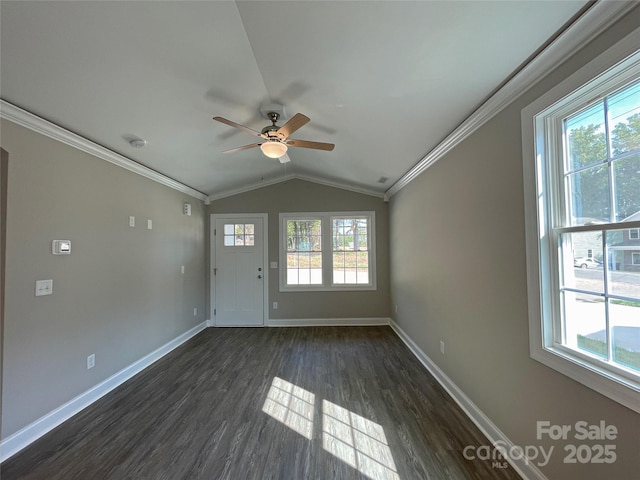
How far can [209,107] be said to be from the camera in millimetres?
2342

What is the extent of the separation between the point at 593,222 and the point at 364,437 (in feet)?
6.58

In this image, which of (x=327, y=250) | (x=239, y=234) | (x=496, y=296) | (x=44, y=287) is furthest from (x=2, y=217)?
(x=327, y=250)

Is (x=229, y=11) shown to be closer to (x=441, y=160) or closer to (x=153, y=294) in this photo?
(x=441, y=160)

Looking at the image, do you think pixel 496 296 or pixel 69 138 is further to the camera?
pixel 69 138

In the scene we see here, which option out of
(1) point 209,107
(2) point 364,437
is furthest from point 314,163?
(2) point 364,437

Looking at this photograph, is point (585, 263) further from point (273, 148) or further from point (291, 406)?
point (291, 406)

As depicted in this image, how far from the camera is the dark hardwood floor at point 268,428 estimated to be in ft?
5.55

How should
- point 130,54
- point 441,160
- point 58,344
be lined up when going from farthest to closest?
point 441,160
point 58,344
point 130,54

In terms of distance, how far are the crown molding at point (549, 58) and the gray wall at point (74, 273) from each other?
344cm

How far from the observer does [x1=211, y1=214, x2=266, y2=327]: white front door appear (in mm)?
4828

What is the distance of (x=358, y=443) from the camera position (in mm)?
1896

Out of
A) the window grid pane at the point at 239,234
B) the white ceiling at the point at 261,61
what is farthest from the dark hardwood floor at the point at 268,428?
the white ceiling at the point at 261,61

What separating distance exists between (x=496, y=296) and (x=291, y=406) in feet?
6.46

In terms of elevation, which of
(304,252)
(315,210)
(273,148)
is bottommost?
(304,252)
